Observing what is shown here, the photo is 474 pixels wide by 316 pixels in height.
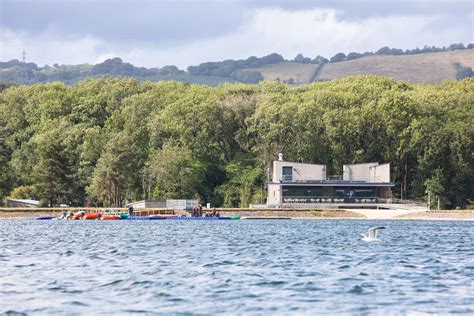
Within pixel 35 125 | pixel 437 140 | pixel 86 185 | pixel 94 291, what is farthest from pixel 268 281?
pixel 35 125

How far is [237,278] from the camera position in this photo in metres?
33.5

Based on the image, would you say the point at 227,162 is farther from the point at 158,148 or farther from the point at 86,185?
the point at 86,185

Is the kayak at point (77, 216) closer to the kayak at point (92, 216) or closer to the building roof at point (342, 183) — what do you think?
the kayak at point (92, 216)

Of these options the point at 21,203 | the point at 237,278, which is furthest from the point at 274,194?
the point at 237,278

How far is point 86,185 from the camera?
12319 centimetres

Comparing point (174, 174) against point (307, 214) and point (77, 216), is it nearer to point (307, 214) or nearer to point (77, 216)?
point (77, 216)

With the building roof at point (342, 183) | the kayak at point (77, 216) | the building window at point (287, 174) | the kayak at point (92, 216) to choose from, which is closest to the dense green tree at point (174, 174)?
the building window at point (287, 174)

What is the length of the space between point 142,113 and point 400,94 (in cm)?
3414

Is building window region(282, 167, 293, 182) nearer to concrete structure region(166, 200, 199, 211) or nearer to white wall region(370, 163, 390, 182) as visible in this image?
white wall region(370, 163, 390, 182)

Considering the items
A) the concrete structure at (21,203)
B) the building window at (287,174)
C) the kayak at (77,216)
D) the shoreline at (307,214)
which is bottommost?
the kayak at (77,216)

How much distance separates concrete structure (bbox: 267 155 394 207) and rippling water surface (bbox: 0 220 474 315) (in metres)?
63.1

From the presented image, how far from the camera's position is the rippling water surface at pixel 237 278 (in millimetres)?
27109

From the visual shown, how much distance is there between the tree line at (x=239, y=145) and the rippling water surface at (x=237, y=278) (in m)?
64.6

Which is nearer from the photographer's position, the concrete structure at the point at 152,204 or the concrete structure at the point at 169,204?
the concrete structure at the point at 169,204
